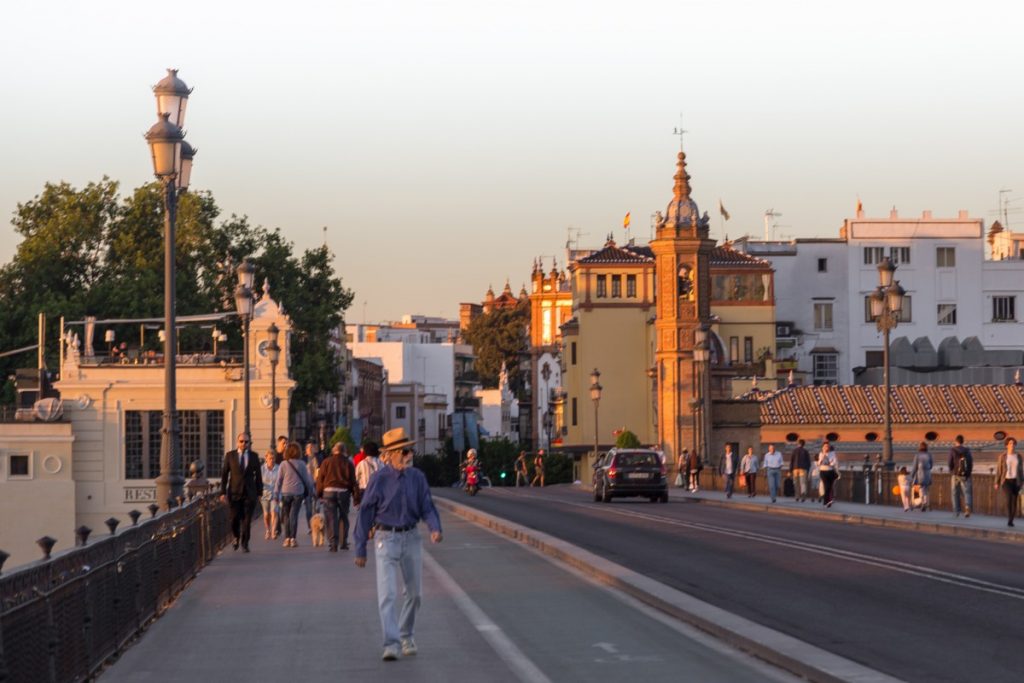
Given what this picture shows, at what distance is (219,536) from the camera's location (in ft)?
96.0

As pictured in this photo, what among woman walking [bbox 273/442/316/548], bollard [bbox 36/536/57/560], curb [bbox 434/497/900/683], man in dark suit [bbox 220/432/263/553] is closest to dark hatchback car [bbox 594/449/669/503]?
woman walking [bbox 273/442/316/548]

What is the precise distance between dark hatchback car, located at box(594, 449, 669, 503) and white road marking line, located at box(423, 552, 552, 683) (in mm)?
33364

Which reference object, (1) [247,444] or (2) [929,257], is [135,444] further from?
(2) [929,257]

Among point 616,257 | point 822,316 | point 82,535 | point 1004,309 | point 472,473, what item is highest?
point 616,257

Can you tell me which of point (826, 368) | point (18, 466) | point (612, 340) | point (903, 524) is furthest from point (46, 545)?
point (826, 368)

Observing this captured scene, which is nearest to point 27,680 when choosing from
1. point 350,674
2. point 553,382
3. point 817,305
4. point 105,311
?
point 350,674

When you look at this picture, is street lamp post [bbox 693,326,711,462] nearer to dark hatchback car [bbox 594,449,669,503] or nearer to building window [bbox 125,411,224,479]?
dark hatchback car [bbox 594,449,669,503]

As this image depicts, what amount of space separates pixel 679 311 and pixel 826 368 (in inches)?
1155

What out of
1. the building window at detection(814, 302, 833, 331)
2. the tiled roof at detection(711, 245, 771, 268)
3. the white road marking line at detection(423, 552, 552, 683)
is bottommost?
the white road marking line at detection(423, 552, 552, 683)

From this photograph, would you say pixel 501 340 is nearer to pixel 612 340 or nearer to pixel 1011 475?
pixel 612 340

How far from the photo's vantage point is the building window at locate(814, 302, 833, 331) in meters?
113

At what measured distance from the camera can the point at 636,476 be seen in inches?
2189

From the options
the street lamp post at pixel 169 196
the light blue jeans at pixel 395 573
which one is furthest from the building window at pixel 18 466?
the light blue jeans at pixel 395 573

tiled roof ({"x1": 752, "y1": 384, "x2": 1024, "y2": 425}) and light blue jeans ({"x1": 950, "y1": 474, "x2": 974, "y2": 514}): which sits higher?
tiled roof ({"x1": 752, "y1": 384, "x2": 1024, "y2": 425})
